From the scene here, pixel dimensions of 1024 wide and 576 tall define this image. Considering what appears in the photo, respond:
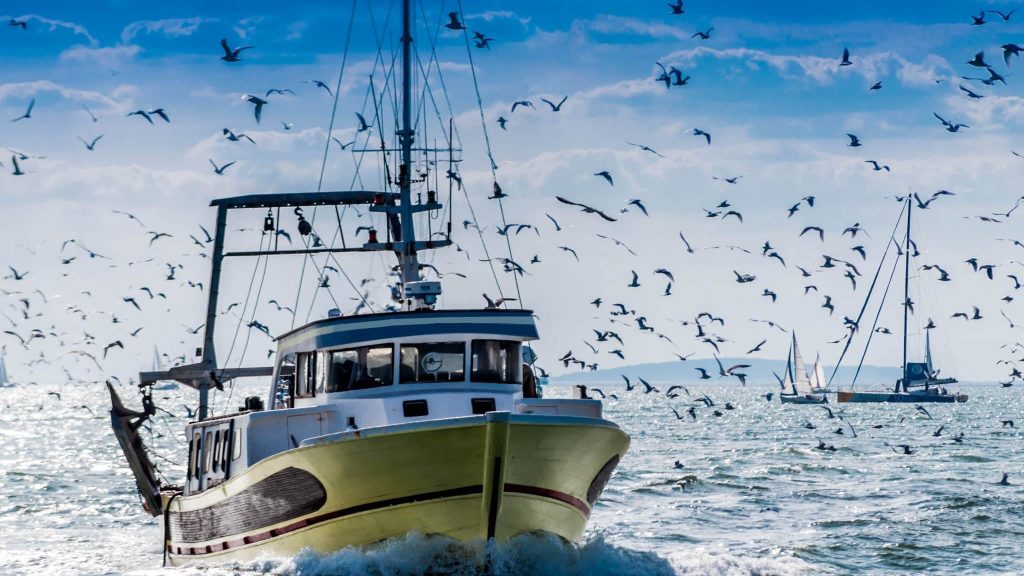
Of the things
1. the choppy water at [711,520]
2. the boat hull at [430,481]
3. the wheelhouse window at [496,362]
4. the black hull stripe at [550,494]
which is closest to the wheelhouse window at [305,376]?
the boat hull at [430,481]

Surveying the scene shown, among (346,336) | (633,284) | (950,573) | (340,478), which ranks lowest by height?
(950,573)

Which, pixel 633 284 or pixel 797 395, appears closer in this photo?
pixel 633 284

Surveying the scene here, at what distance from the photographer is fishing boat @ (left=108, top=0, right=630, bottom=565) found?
24.8m

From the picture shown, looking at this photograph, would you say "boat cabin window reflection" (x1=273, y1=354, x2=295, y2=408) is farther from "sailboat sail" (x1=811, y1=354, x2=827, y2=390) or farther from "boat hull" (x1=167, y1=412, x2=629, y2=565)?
"sailboat sail" (x1=811, y1=354, x2=827, y2=390)

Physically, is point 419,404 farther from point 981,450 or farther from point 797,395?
point 797,395

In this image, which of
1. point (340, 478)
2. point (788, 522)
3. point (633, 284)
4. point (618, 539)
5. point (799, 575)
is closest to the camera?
point (340, 478)

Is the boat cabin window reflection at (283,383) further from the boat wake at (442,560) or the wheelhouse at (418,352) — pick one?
the boat wake at (442,560)

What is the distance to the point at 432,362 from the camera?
27.9m

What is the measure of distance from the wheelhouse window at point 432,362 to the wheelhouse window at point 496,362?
10.3 inches

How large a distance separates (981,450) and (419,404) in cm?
5454

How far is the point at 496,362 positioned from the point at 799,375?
15039 cm

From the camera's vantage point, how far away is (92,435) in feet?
359

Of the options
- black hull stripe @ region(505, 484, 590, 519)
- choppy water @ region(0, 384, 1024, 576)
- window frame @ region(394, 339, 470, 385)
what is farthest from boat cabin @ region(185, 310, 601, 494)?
choppy water @ region(0, 384, 1024, 576)

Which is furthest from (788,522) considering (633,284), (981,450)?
(981,450)
